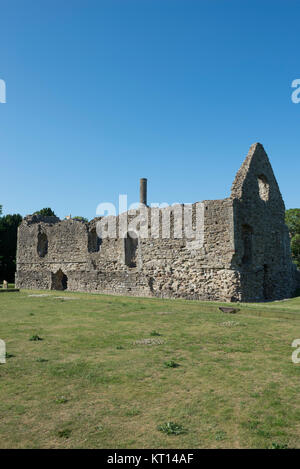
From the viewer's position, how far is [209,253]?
2053 centimetres

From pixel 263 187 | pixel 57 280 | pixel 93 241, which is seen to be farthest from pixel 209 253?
pixel 57 280

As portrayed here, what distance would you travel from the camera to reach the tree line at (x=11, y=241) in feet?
154

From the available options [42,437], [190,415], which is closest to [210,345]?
[190,415]

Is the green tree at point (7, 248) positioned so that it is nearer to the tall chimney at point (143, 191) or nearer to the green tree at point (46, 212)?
the green tree at point (46, 212)

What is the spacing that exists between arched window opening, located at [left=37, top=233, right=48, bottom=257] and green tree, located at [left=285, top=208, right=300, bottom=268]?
31671 millimetres

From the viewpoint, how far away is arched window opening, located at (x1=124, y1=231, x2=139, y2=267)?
84.7 ft

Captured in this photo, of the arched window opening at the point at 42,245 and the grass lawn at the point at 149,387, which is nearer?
the grass lawn at the point at 149,387

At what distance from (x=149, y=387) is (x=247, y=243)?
16.7m

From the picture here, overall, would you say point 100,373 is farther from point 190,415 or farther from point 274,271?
point 274,271

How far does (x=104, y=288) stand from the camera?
2664cm

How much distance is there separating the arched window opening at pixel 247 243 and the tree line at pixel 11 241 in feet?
90.1

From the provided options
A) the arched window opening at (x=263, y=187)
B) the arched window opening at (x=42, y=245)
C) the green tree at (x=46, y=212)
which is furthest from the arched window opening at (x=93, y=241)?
the green tree at (x=46, y=212)

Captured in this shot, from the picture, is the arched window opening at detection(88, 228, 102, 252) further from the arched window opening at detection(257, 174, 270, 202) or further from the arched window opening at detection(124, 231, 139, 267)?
the arched window opening at detection(257, 174, 270, 202)

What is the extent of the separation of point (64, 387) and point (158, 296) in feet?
56.1
